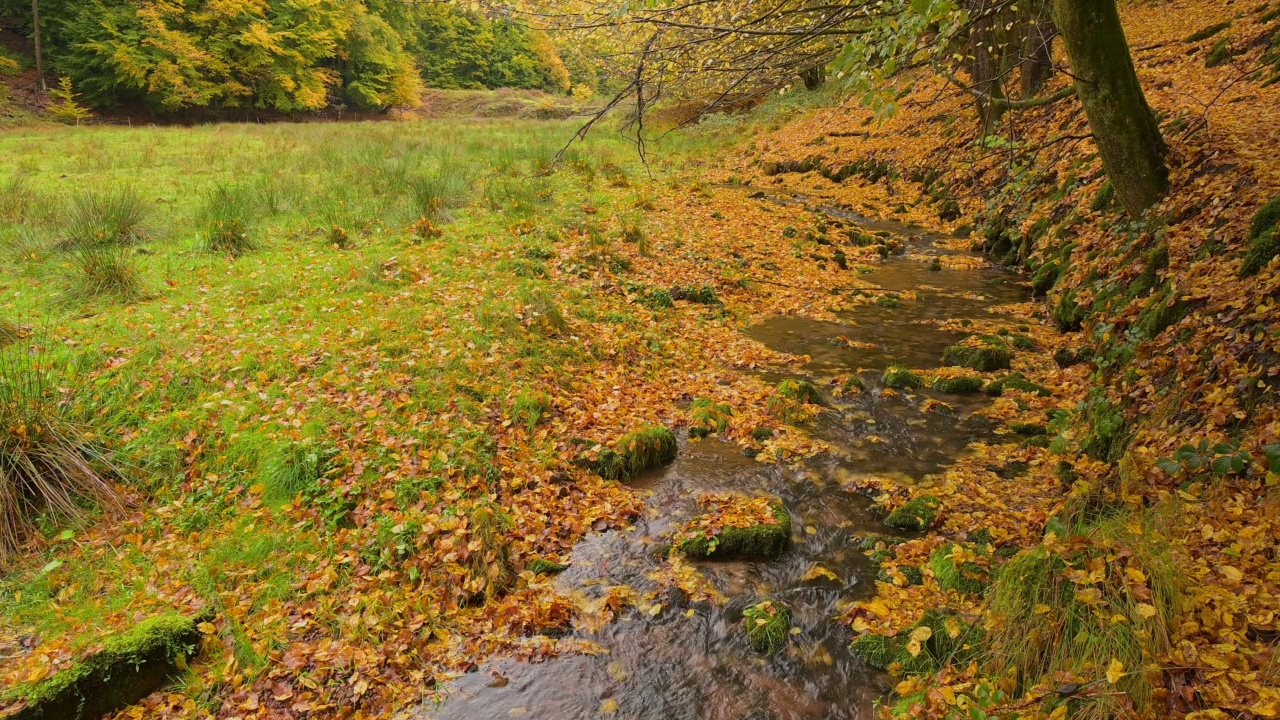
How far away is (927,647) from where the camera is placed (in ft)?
11.8

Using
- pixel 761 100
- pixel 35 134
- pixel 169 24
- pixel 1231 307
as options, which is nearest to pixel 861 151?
pixel 761 100

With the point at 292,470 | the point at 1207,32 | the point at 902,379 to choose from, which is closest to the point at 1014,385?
the point at 902,379

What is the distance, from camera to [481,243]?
9.94 metres

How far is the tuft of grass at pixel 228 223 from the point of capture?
873 centimetres

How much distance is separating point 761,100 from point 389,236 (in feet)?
73.2

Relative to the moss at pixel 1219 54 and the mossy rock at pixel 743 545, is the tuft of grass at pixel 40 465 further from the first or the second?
the moss at pixel 1219 54

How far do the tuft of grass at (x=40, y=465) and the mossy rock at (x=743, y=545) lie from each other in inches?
175

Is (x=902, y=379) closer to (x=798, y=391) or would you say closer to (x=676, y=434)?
(x=798, y=391)

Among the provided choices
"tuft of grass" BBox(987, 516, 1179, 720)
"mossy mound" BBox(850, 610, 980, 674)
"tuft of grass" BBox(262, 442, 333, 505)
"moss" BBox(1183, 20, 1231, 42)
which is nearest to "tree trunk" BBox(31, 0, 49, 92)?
"tuft of grass" BBox(262, 442, 333, 505)

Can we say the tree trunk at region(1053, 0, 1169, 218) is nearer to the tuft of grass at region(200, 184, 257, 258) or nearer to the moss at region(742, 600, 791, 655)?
the moss at region(742, 600, 791, 655)

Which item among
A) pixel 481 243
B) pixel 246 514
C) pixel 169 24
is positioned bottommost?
pixel 246 514

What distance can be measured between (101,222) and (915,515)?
11.0 metres

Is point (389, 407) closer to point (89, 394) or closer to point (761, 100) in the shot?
point (89, 394)

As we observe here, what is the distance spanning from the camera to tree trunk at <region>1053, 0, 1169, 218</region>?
5.50 meters
